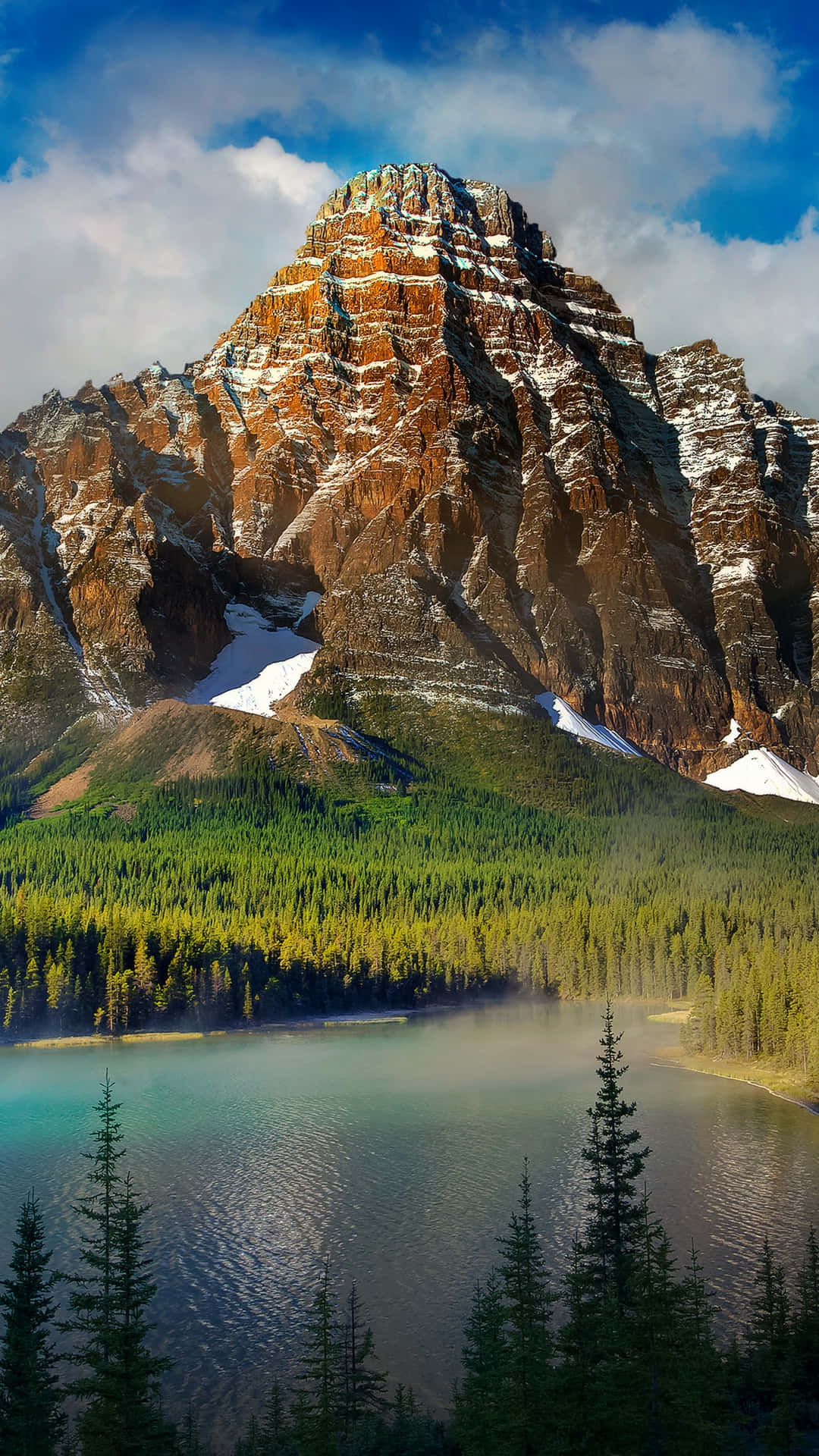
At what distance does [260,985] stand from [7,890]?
51666mm

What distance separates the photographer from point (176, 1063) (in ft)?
333

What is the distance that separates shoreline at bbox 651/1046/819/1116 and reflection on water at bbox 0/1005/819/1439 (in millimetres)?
1632

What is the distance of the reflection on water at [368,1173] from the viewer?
44656mm

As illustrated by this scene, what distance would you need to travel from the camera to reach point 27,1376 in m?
29.5

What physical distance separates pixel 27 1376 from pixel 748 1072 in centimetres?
7128

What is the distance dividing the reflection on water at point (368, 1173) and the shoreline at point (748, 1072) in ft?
5.35

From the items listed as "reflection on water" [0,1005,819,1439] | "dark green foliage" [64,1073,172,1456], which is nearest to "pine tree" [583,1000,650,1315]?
"reflection on water" [0,1005,819,1439]

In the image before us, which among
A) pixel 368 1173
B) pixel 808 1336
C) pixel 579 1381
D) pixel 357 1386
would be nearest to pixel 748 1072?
pixel 368 1173

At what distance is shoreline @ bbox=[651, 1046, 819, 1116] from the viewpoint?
81500 mm

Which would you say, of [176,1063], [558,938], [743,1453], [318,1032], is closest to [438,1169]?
[743,1453]

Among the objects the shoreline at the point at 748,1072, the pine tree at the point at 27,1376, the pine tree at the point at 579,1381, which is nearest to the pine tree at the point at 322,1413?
the pine tree at the point at 579,1381

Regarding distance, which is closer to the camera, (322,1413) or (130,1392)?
(130,1392)

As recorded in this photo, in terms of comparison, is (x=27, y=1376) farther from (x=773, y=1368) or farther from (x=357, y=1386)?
(x=773, y=1368)

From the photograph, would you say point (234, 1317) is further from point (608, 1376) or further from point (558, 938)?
point (558, 938)
